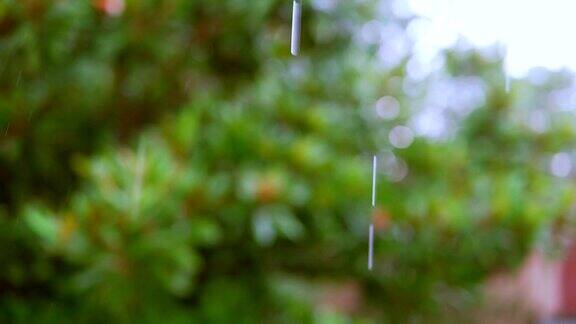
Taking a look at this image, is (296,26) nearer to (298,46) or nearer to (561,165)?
(298,46)

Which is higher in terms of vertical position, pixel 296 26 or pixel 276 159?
pixel 296 26

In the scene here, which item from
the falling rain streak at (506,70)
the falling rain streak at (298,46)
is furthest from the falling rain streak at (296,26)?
the falling rain streak at (506,70)

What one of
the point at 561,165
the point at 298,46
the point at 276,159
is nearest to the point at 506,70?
the point at 561,165

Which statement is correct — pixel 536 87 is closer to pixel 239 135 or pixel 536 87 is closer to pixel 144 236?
pixel 239 135

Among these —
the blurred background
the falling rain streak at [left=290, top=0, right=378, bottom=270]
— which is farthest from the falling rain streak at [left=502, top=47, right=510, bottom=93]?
the falling rain streak at [left=290, top=0, right=378, bottom=270]

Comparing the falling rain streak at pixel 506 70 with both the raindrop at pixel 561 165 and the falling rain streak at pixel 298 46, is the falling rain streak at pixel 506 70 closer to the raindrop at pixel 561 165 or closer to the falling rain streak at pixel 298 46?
the raindrop at pixel 561 165

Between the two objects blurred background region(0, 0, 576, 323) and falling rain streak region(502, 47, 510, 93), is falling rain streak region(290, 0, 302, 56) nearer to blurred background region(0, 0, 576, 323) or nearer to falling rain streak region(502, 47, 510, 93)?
blurred background region(0, 0, 576, 323)

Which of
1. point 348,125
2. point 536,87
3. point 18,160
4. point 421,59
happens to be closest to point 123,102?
point 18,160
